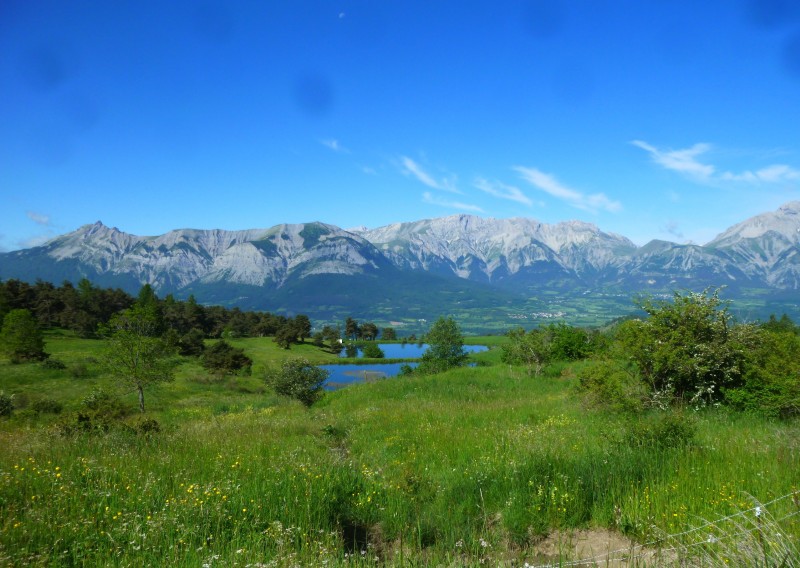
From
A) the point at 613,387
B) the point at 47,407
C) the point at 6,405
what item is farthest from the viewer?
the point at 47,407

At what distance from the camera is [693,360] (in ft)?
51.6

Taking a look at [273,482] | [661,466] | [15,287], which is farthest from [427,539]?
[15,287]

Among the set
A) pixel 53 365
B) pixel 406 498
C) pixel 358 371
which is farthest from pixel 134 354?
pixel 358 371

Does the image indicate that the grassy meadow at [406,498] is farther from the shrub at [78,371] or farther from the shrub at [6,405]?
the shrub at [78,371]

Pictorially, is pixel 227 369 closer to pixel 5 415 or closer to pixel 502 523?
pixel 5 415

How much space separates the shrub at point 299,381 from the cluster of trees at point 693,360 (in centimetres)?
1930

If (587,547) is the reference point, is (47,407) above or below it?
below

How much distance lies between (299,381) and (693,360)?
2411 cm

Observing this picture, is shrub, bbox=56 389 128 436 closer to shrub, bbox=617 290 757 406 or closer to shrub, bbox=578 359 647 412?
shrub, bbox=578 359 647 412

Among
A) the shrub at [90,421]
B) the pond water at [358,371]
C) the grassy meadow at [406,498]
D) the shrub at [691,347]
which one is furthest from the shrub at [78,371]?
the shrub at [691,347]

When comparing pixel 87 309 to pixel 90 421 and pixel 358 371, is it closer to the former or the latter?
pixel 358 371

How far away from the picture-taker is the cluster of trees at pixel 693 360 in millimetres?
14797

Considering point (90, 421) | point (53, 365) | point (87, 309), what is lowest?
point (53, 365)

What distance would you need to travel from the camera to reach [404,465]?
9.48 meters
